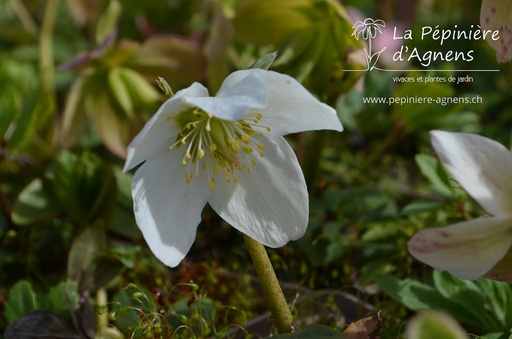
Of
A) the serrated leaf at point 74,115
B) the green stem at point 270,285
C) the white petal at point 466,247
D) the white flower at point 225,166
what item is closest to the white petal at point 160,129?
the white flower at point 225,166

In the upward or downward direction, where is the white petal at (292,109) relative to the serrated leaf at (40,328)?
upward

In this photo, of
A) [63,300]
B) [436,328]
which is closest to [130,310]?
[63,300]

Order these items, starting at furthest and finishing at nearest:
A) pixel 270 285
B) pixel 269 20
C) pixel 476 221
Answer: pixel 269 20 < pixel 270 285 < pixel 476 221

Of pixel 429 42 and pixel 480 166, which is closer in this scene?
pixel 480 166

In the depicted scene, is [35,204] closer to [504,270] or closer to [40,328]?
[40,328]

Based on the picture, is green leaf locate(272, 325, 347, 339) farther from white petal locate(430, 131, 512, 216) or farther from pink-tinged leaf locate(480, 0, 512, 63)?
pink-tinged leaf locate(480, 0, 512, 63)

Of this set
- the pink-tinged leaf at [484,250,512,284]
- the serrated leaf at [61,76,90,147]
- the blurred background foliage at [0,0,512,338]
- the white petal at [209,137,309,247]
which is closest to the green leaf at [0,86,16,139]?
the blurred background foliage at [0,0,512,338]

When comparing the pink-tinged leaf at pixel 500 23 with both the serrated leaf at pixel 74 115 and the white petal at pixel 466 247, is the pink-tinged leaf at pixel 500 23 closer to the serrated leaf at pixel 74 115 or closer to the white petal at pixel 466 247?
the white petal at pixel 466 247
